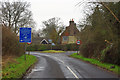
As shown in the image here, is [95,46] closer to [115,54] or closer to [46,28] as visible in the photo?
[115,54]

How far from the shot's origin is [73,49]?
57.2m

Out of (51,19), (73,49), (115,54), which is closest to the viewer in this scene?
(115,54)

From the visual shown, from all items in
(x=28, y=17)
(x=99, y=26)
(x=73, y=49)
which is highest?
(x=28, y=17)

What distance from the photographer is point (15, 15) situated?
4331 centimetres

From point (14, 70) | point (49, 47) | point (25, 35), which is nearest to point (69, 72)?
point (14, 70)

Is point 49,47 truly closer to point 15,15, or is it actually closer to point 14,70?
point 15,15

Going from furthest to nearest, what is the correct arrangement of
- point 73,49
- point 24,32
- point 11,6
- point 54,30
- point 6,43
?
point 54,30 < point 73,49 < point 11,6 < point 6,43 < point 24,32

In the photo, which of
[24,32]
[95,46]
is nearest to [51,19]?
[95,46]

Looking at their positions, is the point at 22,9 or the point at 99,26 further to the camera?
the point at 22,9

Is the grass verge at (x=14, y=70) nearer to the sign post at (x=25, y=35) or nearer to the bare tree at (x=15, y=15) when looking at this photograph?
the sign post at (x=25, y=35)

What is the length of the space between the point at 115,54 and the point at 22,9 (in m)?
33.7

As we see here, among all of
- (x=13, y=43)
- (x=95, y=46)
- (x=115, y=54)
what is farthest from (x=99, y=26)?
(x=13, y=43)

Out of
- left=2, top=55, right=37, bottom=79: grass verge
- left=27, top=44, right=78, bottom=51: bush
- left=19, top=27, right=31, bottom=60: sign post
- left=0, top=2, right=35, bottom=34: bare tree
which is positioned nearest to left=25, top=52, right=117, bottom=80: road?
left=2, top=55, right=37, bottom=79: grass verge

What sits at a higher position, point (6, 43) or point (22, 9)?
point (22, 9)
